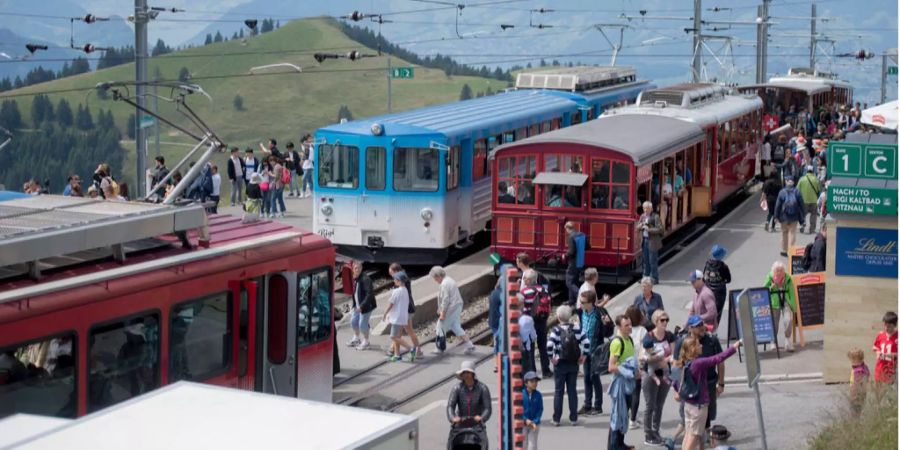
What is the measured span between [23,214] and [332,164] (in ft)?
44.4

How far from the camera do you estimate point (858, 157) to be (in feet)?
57.4

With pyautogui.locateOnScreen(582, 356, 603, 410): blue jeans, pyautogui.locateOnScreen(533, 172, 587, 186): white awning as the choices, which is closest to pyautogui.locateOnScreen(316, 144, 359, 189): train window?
pyautogui.locateOnScreen(533, 172, 587, 186): white awning

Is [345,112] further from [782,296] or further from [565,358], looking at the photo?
[565,358]

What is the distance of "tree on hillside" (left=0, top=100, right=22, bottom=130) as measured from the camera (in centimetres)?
12131

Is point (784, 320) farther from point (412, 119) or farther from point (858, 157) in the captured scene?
point (412, 119)

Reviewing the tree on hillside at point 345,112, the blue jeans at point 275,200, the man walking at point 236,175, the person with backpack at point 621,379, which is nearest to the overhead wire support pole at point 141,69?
the man walking at point 236,175

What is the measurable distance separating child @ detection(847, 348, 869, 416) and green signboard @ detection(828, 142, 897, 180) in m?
2.85

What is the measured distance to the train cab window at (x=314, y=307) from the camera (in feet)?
49.7

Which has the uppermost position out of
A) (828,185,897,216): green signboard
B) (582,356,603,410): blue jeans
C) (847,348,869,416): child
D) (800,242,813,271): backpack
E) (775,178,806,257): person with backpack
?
(828,185,897,216): green signboard

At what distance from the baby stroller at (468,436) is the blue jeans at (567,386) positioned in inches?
107

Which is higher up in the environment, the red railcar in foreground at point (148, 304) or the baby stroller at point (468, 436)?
the red railcar in foreground at point (148, 304)

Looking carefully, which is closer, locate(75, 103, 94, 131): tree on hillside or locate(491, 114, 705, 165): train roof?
locate(491, 114, 705, 165): train roof

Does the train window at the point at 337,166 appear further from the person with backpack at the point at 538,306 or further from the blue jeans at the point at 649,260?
the person with backpack at the point at 538,306

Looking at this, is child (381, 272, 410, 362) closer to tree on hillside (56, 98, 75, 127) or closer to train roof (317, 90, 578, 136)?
train roof (317, 90, 578, 136)
